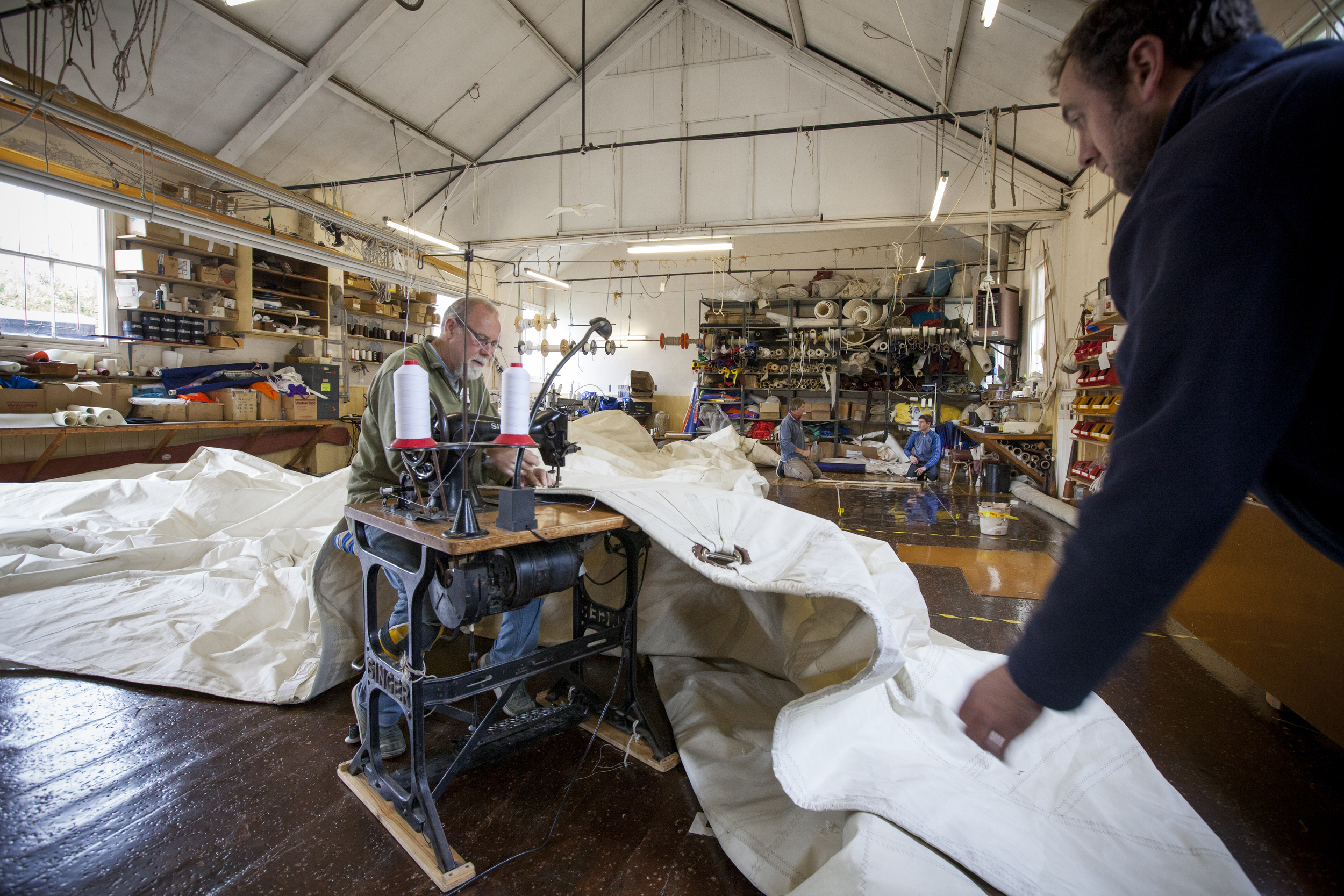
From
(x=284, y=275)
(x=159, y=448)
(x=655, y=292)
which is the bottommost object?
(x=159, y=448)

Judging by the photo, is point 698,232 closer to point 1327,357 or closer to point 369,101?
point 369,101

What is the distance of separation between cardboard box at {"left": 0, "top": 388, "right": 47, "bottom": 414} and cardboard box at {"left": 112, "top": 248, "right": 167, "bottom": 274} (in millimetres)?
1794

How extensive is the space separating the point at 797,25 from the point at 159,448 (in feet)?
31.7

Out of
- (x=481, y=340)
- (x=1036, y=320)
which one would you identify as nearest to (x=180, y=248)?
(x=481, y=340)

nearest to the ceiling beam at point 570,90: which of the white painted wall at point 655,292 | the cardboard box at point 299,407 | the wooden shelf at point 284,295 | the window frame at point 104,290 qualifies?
the wooden shelf at point 284,295

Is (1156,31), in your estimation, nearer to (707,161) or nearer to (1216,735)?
(1216,735)

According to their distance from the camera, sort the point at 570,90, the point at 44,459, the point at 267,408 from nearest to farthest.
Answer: the point at 44,459
the point at 267,408
the point at 570,90

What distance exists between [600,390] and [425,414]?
42.8ft

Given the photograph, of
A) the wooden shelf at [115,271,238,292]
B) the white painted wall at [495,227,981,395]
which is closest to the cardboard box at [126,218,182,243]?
the wooden shelf at [115,271,238,292]

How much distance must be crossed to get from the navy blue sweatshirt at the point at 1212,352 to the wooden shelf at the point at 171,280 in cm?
862

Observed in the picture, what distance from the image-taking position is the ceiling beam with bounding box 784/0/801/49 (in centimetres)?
823

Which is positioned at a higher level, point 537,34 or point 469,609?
point 537,34

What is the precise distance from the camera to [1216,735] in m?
2.05

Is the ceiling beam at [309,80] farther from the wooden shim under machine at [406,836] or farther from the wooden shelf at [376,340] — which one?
the wooden shim under machine at [406,836]
